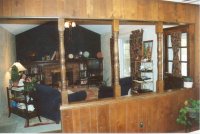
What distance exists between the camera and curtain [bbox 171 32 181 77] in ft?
17.7

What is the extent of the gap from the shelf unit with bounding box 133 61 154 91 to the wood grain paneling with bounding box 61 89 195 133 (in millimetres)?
2042

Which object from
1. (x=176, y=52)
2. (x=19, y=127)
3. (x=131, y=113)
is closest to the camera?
(x=131, y=113)

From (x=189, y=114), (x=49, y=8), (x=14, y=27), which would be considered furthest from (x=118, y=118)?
(x=14, y=27)

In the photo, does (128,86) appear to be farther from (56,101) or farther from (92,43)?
(92,43)

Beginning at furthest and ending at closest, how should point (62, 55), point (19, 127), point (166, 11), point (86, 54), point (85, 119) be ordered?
point (86, 54), point (19, 127), point (166, 11), point (85, 119), point (62, 55)

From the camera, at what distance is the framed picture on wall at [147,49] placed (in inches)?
249

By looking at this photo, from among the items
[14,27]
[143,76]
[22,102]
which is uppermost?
[14,27]

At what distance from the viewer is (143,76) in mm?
6578

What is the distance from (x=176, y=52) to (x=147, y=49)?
111 cm

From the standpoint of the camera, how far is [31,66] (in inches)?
345

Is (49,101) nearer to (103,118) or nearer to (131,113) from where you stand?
(103,118)

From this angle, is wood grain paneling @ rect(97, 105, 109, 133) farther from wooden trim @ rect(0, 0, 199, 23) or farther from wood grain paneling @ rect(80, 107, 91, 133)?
wooden trim @ rect(0, 0, 199, 23)

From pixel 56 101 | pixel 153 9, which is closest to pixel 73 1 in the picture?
pixel 153 9

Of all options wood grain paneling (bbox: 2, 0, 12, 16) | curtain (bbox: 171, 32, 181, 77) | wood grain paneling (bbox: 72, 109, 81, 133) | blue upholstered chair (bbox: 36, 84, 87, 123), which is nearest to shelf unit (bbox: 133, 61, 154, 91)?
curtain (bbox: 171, 32, 181, 77)
